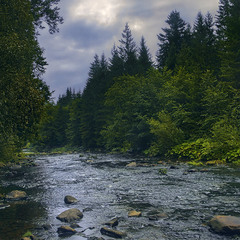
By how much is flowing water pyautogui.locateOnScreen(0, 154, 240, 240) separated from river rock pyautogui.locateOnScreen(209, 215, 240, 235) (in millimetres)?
160

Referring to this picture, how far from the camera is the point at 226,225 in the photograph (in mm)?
6316

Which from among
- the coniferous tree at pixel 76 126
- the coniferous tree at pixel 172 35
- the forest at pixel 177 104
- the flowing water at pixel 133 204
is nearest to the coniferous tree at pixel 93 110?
the forest at pixel 177 104

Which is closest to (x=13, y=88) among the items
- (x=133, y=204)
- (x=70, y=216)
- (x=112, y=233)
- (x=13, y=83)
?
(x=13, y=83)

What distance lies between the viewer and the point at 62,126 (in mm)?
80062

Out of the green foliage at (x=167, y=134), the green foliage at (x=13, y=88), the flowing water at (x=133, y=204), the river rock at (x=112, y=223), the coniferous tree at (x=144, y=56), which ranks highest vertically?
the coniferous tree at (x=144, y=56)

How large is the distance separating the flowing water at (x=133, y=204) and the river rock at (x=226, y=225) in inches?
6.3

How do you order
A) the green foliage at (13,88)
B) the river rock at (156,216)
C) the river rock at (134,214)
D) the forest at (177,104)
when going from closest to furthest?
the river rock at (156,216)
the river rock at (134,214)
the green foliage at (13,88)
the forest at (177,104)

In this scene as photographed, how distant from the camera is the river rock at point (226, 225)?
624 cm

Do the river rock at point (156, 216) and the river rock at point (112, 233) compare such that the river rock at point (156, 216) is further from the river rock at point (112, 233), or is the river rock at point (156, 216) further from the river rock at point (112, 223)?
the river rock at point (112, 233)

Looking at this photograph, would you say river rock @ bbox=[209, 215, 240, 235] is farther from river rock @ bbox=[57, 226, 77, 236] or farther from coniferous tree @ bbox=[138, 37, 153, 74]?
coniferous tree @ bbox=[138, 37, 153, 74]

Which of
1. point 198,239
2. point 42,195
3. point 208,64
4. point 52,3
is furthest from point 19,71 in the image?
point 208,64

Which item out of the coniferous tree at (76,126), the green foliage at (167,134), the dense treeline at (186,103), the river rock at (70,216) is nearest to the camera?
the river rock at (70,216)

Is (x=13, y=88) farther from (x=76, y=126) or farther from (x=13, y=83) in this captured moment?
(x=76, y=126)

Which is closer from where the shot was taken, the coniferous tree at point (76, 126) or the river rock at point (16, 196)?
the river rock at point (16, 196)
